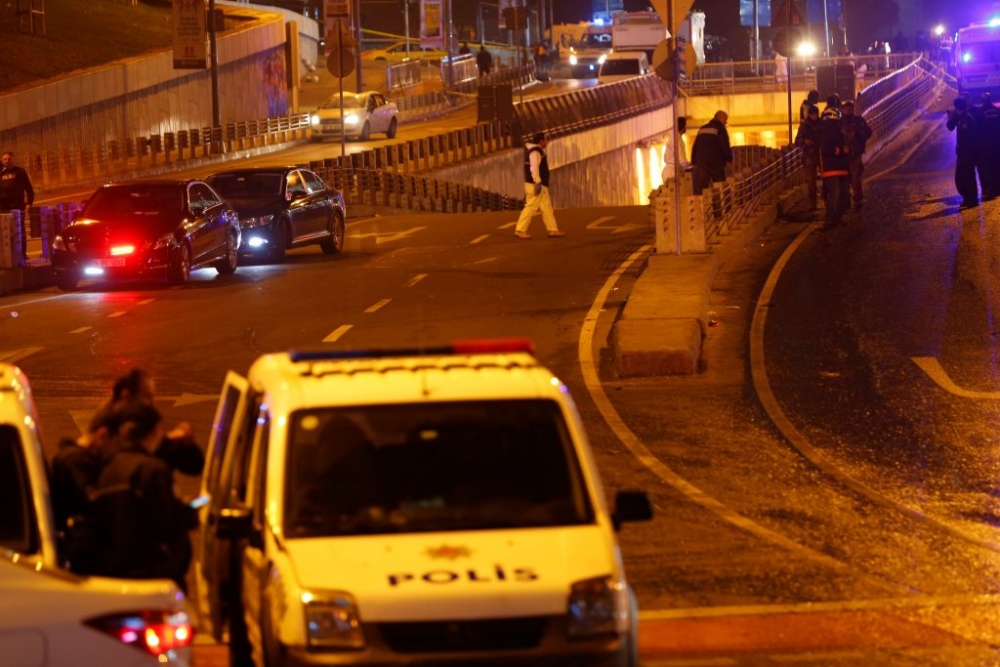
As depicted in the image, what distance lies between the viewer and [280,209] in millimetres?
26688

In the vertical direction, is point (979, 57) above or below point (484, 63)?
below

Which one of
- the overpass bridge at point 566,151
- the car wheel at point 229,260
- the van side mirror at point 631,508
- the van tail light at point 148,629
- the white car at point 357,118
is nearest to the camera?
the van tail light at point 148,629

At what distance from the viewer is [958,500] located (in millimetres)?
11406

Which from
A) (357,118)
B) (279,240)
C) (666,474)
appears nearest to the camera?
(666,474)

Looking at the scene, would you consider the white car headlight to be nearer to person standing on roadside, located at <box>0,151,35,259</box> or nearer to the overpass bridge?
the overpass bridge

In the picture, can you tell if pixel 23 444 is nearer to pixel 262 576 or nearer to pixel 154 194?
pixel 262 576

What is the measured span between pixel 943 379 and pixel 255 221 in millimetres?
13343

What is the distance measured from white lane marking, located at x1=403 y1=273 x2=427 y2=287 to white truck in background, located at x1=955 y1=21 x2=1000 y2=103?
124ft

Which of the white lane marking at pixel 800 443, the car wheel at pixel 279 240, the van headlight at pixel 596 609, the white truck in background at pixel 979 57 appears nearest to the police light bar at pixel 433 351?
the van headlight at pixel 596 609

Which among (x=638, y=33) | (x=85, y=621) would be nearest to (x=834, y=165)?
(x=85, y=621)

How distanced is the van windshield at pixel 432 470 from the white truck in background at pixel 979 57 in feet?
175

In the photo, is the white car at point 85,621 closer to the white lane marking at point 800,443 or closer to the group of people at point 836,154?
the white lane marking at point 800,443

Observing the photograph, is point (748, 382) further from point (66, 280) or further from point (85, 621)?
point (66, 280)

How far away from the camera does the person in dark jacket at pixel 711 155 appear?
27.6 meters
